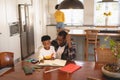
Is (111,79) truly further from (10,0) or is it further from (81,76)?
(10,0)

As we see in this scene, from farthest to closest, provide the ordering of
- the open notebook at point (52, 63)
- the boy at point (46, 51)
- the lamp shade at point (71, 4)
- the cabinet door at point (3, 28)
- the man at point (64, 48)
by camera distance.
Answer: the cabinet door at point (3, 28), the man at point (64, 48), the boy at point (46, 51), the lamp shade at point (71, 4), the open notebook at point (52, 63)

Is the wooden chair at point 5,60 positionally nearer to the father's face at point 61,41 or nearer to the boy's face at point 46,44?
the boy's face at point 46,44

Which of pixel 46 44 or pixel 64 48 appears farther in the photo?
pixel 64 48

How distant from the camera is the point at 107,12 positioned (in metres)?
7.33

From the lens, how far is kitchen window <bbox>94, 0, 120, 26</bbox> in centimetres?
731

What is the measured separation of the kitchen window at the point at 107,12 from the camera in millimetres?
7306

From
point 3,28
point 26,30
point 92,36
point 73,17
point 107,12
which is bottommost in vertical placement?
point 92,36

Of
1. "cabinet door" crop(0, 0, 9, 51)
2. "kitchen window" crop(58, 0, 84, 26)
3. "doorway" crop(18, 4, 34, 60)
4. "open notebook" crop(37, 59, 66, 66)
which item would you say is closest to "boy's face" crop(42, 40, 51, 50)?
"open notebook" crop(37, 59, 66, 66)

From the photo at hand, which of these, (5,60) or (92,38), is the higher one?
(92,38)

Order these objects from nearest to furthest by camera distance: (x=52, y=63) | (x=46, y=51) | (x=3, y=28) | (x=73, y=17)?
(x=52, y=63) → (x=46, y=51) → (x=3, y=28) → (x=73, y=17)

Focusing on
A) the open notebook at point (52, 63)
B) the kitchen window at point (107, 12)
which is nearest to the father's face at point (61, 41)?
the open notebook at point (52, 63)

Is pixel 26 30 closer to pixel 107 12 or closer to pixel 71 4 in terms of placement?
pixel 71 4

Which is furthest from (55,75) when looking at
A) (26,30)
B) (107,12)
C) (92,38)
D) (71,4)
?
(107,12)

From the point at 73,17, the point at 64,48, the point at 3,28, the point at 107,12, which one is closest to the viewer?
the point at 64,48
